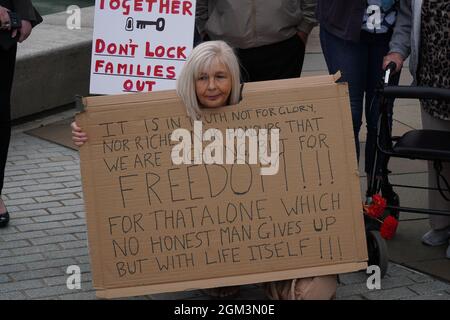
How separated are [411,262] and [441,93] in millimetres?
947

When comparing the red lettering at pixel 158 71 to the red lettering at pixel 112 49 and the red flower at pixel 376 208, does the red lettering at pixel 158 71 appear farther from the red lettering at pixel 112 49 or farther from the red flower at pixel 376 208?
the red flower at pixel 376 208

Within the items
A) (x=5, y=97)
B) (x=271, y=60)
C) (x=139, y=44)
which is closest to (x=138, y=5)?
(x=139, y=44)

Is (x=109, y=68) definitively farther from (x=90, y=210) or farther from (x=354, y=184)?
(x=354, y=184)

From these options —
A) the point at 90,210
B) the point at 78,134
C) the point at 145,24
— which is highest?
the point at 145,24

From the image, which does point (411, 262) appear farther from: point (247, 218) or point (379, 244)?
point (247, 218)

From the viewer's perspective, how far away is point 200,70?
453 cm

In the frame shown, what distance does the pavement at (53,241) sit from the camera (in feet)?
16.2

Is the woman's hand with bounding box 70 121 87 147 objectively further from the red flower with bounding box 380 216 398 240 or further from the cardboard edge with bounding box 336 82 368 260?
the red flower with bounding box 380 216 398 240

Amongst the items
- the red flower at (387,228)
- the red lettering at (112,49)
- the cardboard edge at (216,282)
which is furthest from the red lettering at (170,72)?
the cardboard edge at (216,282)

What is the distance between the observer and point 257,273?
452 centimetres

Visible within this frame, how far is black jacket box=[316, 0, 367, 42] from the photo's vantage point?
553cm

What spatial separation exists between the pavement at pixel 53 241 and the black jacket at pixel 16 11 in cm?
102

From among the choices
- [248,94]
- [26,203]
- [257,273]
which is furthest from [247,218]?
[26,203]

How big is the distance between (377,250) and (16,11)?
7.68 ft
